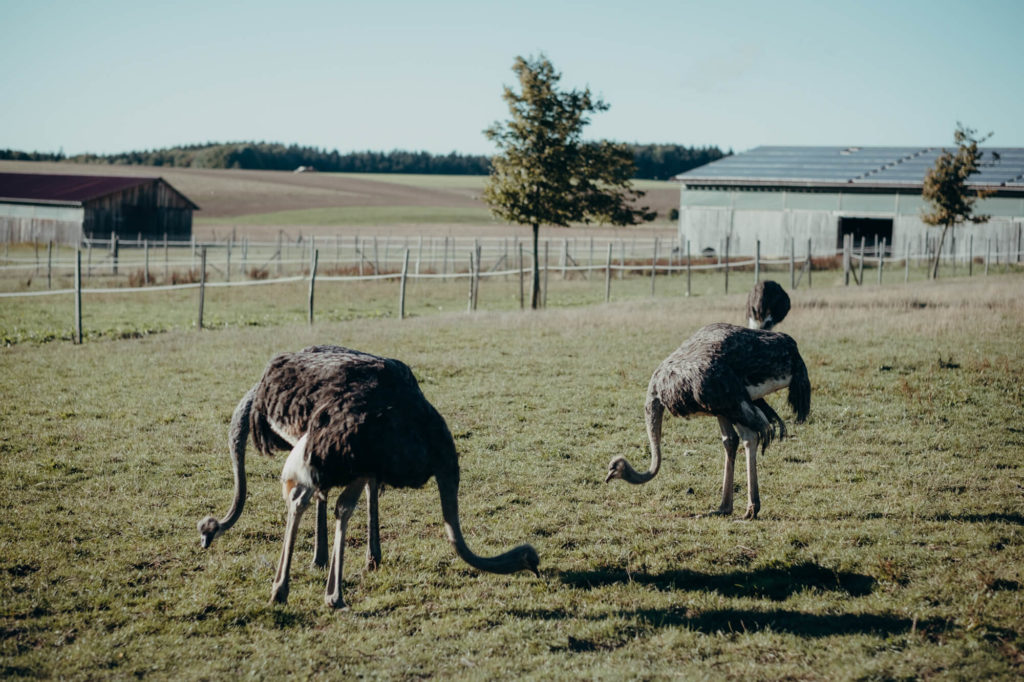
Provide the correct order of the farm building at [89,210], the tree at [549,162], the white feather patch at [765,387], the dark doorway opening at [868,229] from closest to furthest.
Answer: the white feather patch at [765,387]
the tree at [549,162]
the dark doorway opening at [868,229]
the farm building at [89,210]

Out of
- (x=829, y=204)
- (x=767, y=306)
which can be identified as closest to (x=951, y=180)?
(x=829, y=204)

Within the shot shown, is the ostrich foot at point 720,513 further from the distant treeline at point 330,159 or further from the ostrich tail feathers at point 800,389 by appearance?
the distant treeline at point 330,159

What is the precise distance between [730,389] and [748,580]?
1.74m

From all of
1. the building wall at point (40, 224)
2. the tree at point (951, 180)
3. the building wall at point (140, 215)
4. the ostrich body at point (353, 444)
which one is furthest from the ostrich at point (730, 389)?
the building wall at point (40, 224)

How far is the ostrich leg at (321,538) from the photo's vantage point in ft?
22.2

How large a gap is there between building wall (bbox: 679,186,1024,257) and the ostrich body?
40.3 meters

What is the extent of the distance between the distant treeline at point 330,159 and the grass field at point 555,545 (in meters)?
120

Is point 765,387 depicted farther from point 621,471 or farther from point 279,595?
point 279,595

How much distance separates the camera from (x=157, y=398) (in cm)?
1221

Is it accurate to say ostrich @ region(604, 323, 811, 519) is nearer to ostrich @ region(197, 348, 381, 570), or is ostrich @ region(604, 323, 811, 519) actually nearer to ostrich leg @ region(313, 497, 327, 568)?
ostrich @ region(197, 348, 381, 570)

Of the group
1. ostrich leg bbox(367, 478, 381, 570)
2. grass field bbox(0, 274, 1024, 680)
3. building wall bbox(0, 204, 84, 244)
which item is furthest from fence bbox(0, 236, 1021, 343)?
ostrich leg bbox(367, 478, 381, 570)

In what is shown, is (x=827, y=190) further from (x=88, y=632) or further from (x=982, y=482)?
(x=88, y=632)

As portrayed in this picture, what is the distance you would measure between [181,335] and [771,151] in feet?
139

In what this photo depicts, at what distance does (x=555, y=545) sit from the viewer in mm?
7188
